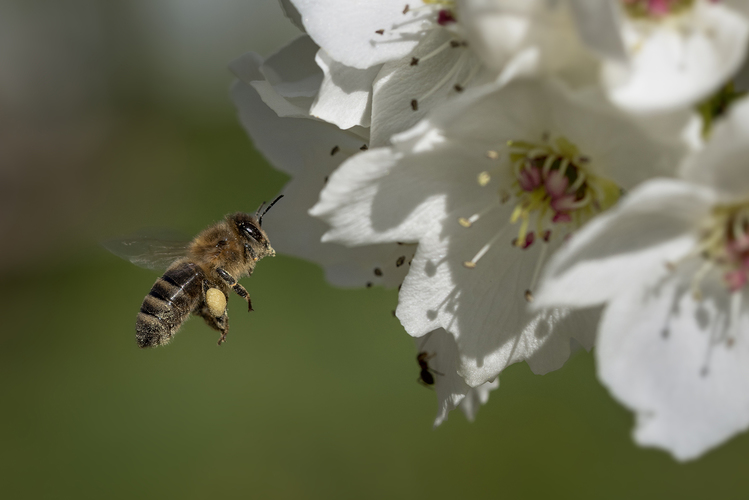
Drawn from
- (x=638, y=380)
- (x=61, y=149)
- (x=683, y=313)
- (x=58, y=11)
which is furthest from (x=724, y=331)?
(x=58, y=11)

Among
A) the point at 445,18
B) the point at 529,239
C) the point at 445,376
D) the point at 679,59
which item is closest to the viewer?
the point at 679,59

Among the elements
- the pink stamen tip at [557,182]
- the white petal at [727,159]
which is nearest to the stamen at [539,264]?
the pink stamen tip at [557,182]

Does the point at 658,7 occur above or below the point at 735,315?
above

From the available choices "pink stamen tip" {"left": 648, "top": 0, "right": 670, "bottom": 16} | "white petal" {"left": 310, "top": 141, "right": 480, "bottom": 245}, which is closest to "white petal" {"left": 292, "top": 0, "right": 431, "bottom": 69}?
"white petal" {"left": 310, "top": 141, "right": 480, "bottom": 245}

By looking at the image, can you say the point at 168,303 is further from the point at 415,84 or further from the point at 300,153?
the point at 415,84

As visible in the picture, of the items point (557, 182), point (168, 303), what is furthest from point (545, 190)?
point (168, 303)

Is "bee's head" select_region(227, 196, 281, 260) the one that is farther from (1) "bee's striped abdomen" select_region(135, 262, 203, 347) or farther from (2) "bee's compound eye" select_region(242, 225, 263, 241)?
(1) "bee's striped abdomen" select_region(135, 262, 203, 347)
